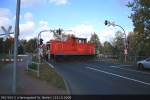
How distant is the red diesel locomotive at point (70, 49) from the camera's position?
4791cm

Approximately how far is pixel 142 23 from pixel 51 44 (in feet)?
43.6

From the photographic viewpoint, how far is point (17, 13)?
1416 cm

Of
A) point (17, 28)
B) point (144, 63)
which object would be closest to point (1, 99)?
point (17, 28)

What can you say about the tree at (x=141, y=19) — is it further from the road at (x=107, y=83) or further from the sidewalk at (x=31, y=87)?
the sidewalk at (x=31, y=87)

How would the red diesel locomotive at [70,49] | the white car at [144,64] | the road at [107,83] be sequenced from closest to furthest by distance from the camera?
the road at [107,83]
the white car at [144,64]
the red diesel locomotive at [70,49]

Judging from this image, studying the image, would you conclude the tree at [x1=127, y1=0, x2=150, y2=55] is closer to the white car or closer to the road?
the white car

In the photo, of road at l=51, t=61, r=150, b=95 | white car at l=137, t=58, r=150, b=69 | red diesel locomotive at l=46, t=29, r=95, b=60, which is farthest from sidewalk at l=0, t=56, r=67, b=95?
red diesel locomotive at l=46, t=29, r=95, b=60

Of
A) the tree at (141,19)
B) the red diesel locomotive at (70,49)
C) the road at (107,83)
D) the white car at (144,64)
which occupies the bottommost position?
the road at (107,83)

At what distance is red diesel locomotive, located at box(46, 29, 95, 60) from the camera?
4791cm

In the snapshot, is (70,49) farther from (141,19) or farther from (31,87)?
Answer: (31,87)

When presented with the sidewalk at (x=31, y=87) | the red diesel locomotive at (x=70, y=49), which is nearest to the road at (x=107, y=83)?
the sidewalk at (x=31, y=87)

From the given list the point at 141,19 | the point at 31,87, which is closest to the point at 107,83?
the point at 31,87

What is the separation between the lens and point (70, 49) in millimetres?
48812

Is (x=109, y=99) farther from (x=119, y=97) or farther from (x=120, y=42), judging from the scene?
(x=120, y=42)
